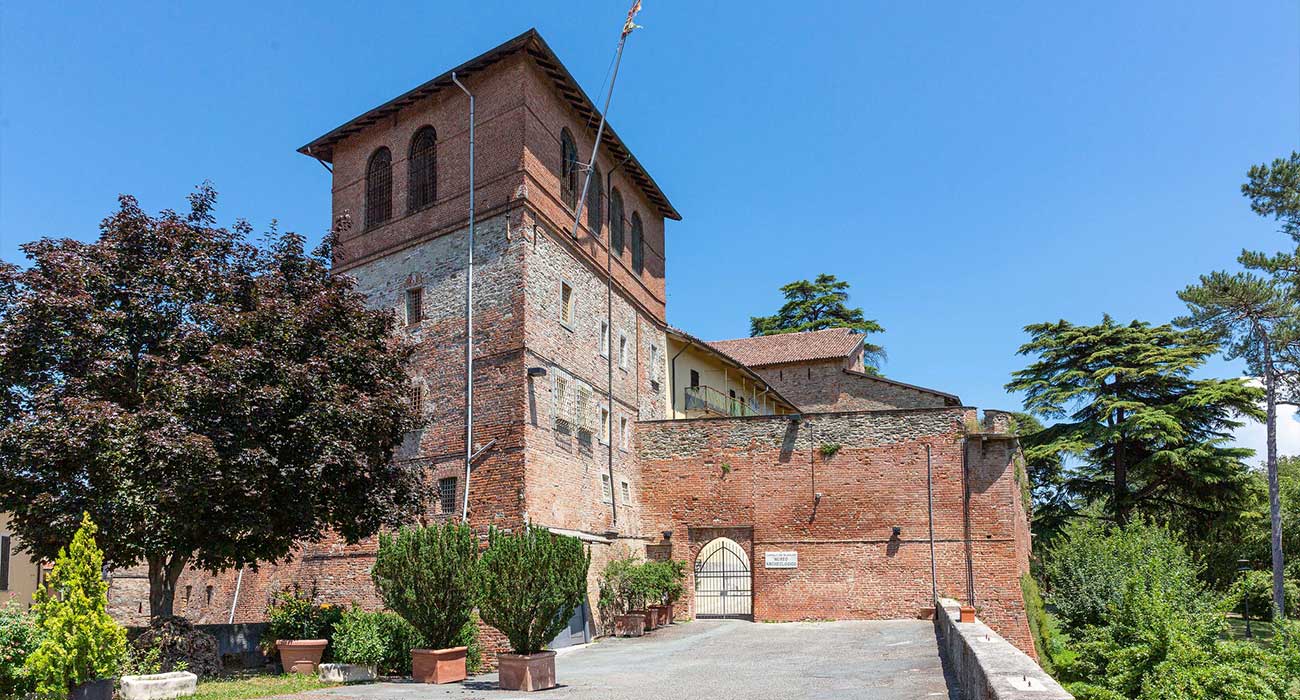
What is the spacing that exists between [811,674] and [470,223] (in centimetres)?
1290

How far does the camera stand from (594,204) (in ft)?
82.2

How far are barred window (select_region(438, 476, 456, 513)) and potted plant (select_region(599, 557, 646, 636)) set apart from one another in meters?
4.22

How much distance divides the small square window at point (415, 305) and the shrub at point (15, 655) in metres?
12.9

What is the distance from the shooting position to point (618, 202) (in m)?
26.6

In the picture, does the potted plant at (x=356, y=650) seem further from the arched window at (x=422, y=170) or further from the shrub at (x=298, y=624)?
the arched window at (x=422, y=170)

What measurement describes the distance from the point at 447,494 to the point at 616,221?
9.62 m

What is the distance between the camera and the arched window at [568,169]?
2320 centimetres

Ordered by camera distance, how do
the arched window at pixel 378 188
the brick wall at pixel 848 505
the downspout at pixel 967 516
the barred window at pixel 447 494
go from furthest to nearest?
the brick wall at pixel 848 505
the downspout at pixel 967 516
the arched window at pixel 378 188
the barred window at pixel 447 494

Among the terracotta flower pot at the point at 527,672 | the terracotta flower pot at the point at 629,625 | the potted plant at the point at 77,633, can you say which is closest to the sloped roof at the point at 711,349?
the terracotta flower pot at the point at 629,625

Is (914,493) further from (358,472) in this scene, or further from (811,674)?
(358,472)

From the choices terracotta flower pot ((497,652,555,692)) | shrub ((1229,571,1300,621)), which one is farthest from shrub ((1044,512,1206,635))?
terracotta flower pot ((497,652,555,692))

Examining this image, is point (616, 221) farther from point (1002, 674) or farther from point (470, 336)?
point (1002, 674)

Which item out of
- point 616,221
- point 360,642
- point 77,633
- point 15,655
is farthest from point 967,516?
point 15,655

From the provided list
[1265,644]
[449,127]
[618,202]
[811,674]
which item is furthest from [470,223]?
[1265,644]
